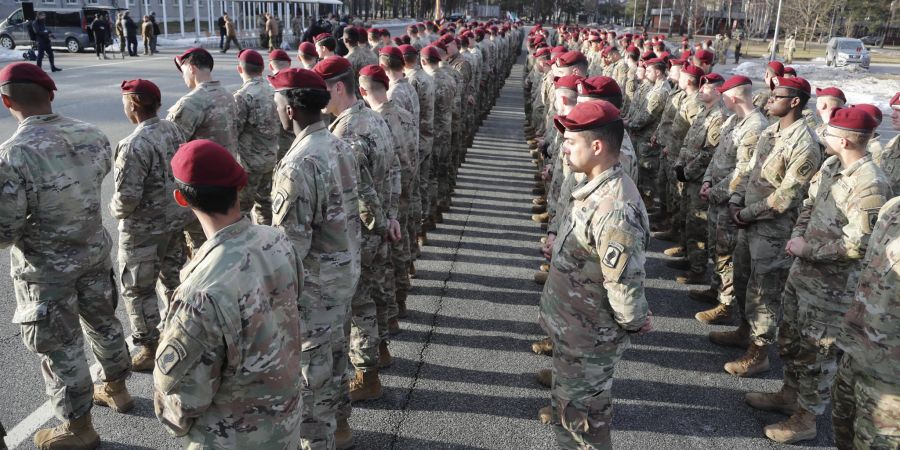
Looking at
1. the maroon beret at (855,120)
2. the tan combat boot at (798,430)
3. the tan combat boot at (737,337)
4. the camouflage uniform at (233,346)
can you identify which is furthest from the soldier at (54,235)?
the tan combat boot at (737,337)

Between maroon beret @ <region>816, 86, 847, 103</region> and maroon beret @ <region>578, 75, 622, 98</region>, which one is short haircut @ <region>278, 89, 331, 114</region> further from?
maroon beret @ <region>816, 86, 847, 103</region>

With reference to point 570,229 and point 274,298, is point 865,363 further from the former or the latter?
point 274,298

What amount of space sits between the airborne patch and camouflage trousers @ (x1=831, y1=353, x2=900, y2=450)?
9.83 feet

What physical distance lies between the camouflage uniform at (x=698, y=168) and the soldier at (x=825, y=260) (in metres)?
2.31

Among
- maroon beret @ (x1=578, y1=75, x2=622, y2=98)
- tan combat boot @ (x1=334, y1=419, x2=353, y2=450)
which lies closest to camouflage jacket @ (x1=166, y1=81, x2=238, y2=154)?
tan combat boot @ (x1=334, y1=419, x2=353, y2=450)

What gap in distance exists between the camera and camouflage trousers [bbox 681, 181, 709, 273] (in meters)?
6.62

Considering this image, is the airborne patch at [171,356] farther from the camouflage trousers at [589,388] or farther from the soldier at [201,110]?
the soldier at [201,110]

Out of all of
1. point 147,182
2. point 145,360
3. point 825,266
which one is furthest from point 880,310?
point 145,360

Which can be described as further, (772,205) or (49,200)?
(772,205)

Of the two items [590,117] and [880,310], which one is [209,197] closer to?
[590,117]

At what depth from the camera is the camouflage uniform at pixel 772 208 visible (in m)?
4.52

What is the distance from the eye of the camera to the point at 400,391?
14.7ft

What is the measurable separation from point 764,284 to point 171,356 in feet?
14.3

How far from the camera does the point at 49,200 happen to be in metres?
3.43
